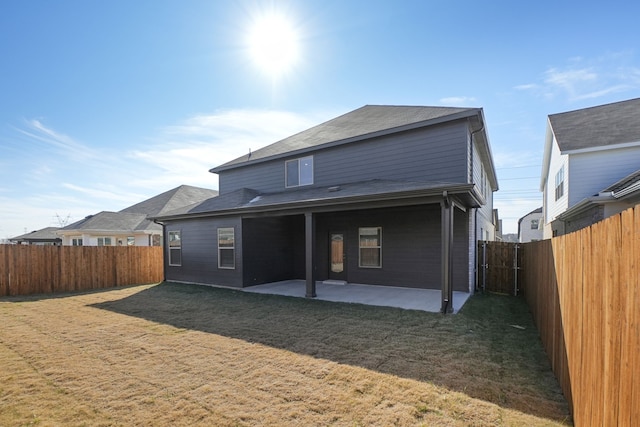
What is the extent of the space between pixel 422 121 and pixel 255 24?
5430 mm

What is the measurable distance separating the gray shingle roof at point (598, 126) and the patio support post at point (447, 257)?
27.8 ft

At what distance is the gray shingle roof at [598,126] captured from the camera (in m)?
11.1

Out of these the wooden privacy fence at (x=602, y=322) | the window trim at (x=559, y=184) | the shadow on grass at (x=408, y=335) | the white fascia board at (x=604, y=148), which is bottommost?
the shadow on grass at (x=408, y=335)

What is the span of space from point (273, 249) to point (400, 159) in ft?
18.1

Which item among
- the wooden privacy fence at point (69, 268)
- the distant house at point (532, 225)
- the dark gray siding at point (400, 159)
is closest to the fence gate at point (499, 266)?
the dark gray siding at point (400, 159)

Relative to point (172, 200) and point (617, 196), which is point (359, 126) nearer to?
point (617, 196)

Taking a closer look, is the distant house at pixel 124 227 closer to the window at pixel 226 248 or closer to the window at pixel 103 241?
the window at pixel 103 241

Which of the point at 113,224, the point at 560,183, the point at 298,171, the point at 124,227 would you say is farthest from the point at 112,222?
the point at 560,183

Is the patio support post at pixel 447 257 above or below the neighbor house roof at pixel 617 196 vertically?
below

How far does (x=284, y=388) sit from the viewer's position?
11.2ft

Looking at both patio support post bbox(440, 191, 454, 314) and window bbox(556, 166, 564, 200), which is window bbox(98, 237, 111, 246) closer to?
patio support post bbox(440, 191, 454, 314)

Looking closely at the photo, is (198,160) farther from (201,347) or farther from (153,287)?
(201,347)

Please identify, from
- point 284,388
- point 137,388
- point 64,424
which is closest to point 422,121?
point 284,388

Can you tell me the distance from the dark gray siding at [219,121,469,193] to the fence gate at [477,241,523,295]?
303 cm
